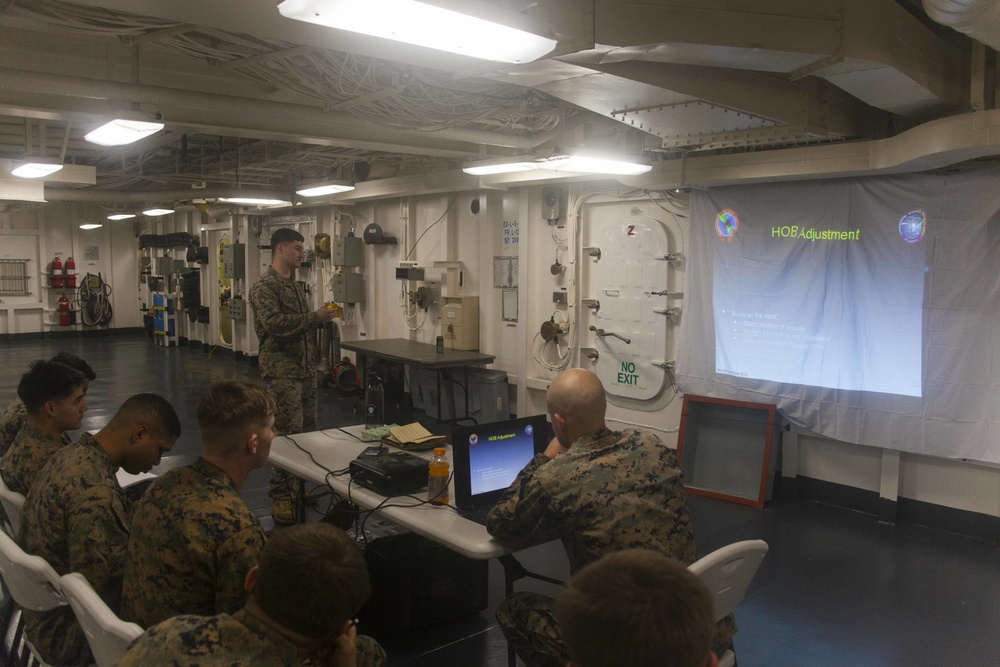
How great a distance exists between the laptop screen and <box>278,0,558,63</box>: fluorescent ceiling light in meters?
1.36

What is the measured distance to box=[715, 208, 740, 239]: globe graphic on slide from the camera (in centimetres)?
531

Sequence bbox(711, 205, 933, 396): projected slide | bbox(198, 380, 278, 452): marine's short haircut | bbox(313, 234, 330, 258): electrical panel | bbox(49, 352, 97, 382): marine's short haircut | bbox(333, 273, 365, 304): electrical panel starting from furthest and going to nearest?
bbox(313, 234, 330, 258): electrical panel
bbox(333, 273, 365, 304): electrical panel
bbox(711, 205, 933, 396): projected slide
bbox(49, 352, 97, 382): marine's short haircut
bbox(198, 380, 278, 452): marine's short haircut

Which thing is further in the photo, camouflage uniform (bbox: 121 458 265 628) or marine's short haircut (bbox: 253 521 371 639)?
camouflage uniform (bbox: 121 458 265 628)

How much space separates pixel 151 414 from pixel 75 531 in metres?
0.44

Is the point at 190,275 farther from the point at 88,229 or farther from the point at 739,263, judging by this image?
the point at 739,263

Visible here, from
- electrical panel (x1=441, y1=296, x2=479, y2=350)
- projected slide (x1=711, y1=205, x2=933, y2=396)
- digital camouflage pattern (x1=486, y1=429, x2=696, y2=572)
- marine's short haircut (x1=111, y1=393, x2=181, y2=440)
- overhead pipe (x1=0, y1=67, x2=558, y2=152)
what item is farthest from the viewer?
electrical panel (x1=441, y1=296, x2=479, y2=350)

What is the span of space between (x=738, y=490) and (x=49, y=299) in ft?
48.3

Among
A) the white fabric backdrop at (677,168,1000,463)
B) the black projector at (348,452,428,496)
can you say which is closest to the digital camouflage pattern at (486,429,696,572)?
the black projector at (348,452,428,496)

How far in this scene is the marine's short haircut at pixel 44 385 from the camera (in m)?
2.78

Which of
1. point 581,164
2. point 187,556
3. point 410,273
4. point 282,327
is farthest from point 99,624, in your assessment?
point 410,273

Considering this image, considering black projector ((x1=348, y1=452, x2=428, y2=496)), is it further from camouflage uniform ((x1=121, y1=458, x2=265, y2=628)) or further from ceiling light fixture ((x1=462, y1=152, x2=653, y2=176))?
ceiling light fixture ((x1=462, y1=152, x2=653, y2=176))

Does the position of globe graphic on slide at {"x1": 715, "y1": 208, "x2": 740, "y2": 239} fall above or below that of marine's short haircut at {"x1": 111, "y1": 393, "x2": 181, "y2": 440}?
above

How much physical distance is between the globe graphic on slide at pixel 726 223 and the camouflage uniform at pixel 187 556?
435 centimetres

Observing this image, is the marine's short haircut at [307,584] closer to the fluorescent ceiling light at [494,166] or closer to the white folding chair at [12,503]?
the white folding chair at [12,503]
